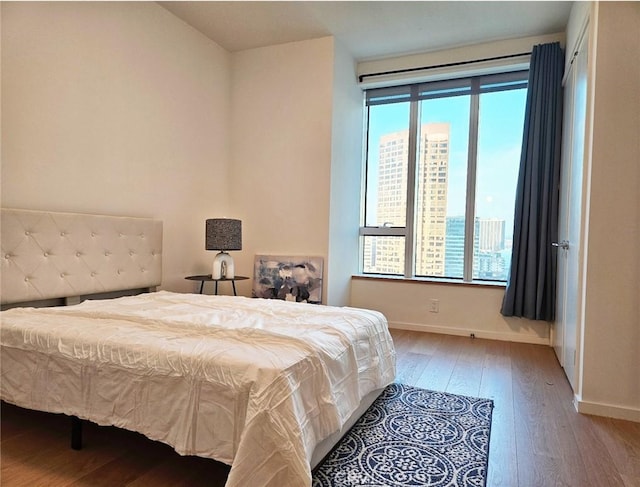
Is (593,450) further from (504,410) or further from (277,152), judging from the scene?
(277,152)

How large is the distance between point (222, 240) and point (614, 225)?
104 inches

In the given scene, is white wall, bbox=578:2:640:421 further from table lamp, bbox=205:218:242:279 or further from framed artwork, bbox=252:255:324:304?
table lamp, bbox=205:218:242:279

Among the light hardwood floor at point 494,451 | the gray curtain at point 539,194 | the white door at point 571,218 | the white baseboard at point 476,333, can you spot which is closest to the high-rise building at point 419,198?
the white baseboard at point 476,333

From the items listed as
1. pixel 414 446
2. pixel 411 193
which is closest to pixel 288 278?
pixel 411 193

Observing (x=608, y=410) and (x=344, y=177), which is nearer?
(x=608, y=410)

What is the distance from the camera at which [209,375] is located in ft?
4.48

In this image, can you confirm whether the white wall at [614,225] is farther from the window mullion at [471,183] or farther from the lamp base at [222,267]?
the lamp base at [222,267]

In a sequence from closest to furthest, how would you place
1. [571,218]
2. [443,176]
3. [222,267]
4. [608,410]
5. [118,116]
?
[608,410] < [571,218] < [118,116] < [222,267] < [443,176]

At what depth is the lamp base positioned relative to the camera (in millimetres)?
3346

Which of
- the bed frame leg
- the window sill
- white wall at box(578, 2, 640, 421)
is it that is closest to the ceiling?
white wall at box(578, 2, 640, 421)

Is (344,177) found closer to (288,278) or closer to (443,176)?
(443,176)

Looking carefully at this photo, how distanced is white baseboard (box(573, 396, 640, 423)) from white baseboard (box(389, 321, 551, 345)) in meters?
1.49

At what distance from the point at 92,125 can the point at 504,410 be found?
309 centimetres

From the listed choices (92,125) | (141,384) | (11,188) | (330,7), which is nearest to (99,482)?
(141,384)
